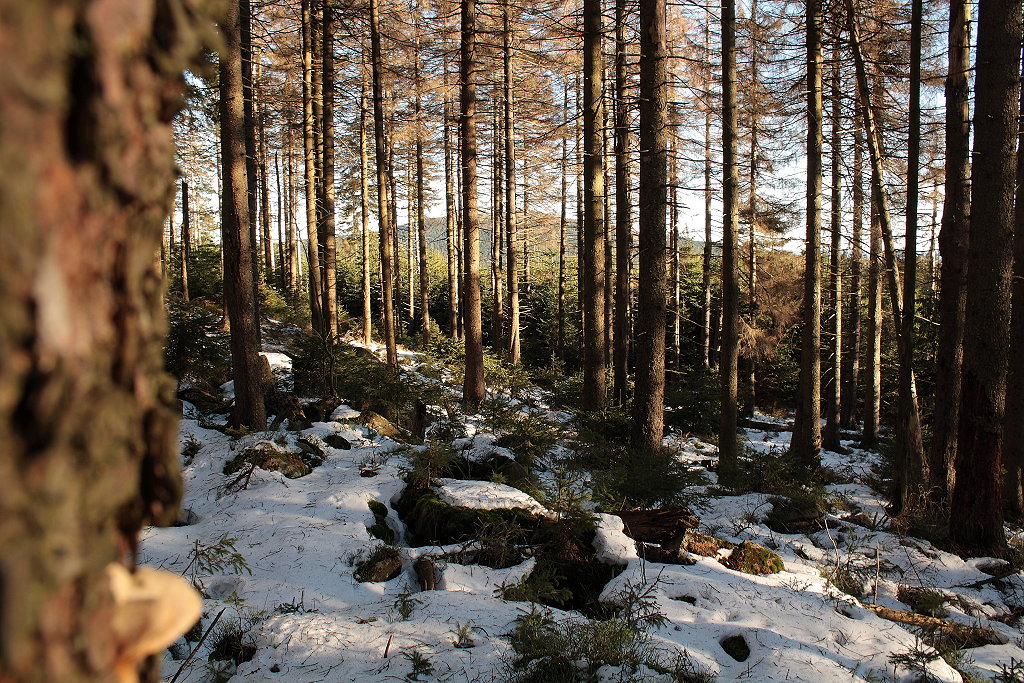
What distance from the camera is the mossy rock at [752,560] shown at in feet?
16.0

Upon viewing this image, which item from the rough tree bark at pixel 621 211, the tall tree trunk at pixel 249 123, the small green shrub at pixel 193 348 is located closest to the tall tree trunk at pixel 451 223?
the tall tree trunk at pixel 249 123

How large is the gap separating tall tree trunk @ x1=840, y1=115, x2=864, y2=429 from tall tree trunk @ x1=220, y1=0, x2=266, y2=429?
10.7 m

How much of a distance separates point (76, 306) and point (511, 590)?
3.82 m

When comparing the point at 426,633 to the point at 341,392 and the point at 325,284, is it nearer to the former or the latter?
the point at 341,392

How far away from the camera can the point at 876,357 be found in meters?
13.8

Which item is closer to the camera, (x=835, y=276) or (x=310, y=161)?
(x=835, y=276)

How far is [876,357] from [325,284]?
13.5 metres

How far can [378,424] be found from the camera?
841 centimetres

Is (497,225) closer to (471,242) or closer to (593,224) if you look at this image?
(471,242)

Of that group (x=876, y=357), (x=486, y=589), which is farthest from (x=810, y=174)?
(x=486, y=589)

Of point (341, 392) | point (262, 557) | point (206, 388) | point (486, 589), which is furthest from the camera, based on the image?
point (341, 392)

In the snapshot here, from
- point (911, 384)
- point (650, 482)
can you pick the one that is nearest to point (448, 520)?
point (650, 482)

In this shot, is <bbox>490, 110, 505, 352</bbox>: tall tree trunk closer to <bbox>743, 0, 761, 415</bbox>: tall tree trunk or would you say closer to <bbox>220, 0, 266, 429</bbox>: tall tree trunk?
<bbox>743, 0, 761, 415</bbox>: tall tree trunk

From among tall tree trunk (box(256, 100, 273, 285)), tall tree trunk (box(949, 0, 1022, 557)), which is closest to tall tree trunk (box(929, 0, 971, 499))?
tall tree trunk (box(949, 0, 1022, 557))
